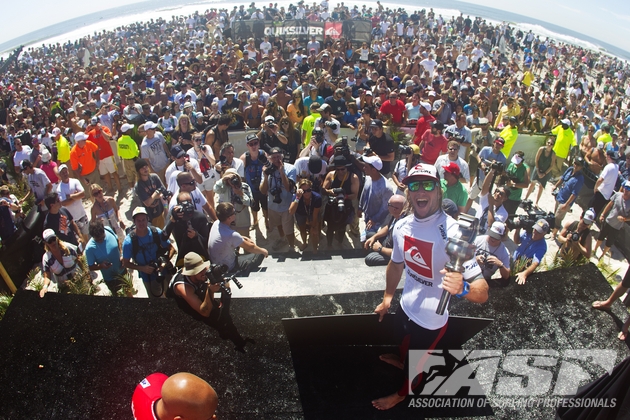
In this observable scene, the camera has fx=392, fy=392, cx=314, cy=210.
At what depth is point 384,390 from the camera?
3258 mm

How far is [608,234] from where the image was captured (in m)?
6.68

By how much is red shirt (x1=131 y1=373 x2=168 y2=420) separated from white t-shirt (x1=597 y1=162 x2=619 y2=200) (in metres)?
7.85

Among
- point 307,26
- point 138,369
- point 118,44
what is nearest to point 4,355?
point 138,369

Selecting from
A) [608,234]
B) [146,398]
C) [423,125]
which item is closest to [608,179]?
[608,234]

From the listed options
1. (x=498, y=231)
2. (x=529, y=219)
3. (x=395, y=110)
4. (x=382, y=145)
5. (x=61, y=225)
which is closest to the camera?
(x=498, y=231)

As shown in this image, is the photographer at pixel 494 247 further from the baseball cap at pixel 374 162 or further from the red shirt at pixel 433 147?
the red shirt at pixel 433 147

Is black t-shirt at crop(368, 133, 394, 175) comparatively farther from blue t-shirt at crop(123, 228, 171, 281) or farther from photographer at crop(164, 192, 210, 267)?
blue t-shirt at crop(123, 228, 171, 281)

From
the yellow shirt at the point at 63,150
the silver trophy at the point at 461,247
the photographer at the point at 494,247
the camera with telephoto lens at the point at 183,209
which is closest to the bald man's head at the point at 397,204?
the photographer at the point at 494,247

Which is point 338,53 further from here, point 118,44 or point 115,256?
point 118,44

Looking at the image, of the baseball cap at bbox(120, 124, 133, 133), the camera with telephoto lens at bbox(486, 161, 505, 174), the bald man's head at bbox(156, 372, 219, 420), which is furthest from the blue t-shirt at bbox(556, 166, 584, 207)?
the baseball cap at bbox(120, 124, 133, 133)

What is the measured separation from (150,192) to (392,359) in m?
4.55

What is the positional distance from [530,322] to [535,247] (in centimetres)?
162

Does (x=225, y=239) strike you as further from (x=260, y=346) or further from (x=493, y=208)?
(x=493, y=208)

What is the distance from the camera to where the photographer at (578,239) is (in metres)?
5.17
